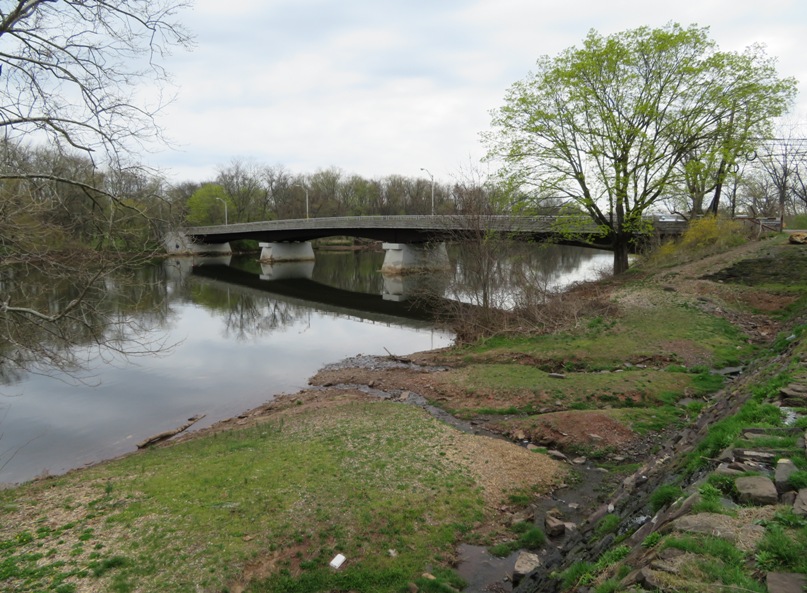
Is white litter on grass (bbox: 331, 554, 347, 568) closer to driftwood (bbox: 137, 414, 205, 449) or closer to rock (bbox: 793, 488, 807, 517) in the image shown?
rock (bbox: 793, 488, 807, 517)

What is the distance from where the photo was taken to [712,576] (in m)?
3.87

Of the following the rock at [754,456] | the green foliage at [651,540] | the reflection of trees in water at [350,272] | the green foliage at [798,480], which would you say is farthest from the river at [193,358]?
the green foliage at [798,480]

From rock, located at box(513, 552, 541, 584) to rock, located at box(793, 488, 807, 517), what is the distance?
3.16m

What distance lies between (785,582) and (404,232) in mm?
50003

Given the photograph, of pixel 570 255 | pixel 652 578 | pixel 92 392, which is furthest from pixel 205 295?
pixel 570 255

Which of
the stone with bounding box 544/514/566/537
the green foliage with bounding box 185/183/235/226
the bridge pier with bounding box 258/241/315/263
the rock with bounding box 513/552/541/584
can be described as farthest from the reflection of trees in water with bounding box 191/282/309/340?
the green foliage with bounding box 185/183/235/226

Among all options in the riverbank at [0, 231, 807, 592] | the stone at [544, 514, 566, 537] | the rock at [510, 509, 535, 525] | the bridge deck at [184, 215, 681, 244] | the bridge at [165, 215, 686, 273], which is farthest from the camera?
the bridge deck at [184, 215, 681, 244]

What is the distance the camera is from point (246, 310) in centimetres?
3541

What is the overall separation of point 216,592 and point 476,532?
11.9 ft

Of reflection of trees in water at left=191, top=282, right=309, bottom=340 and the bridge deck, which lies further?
reflection of trees in water at left=191, top=282, right=309, bottom=340

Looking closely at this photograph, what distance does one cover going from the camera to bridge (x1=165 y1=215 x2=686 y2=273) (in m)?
22.5

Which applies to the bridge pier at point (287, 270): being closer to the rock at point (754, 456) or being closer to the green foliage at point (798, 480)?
the rock at point (754, 456)

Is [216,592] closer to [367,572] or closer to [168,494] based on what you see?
[367,572]

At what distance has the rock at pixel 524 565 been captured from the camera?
6539 mm
